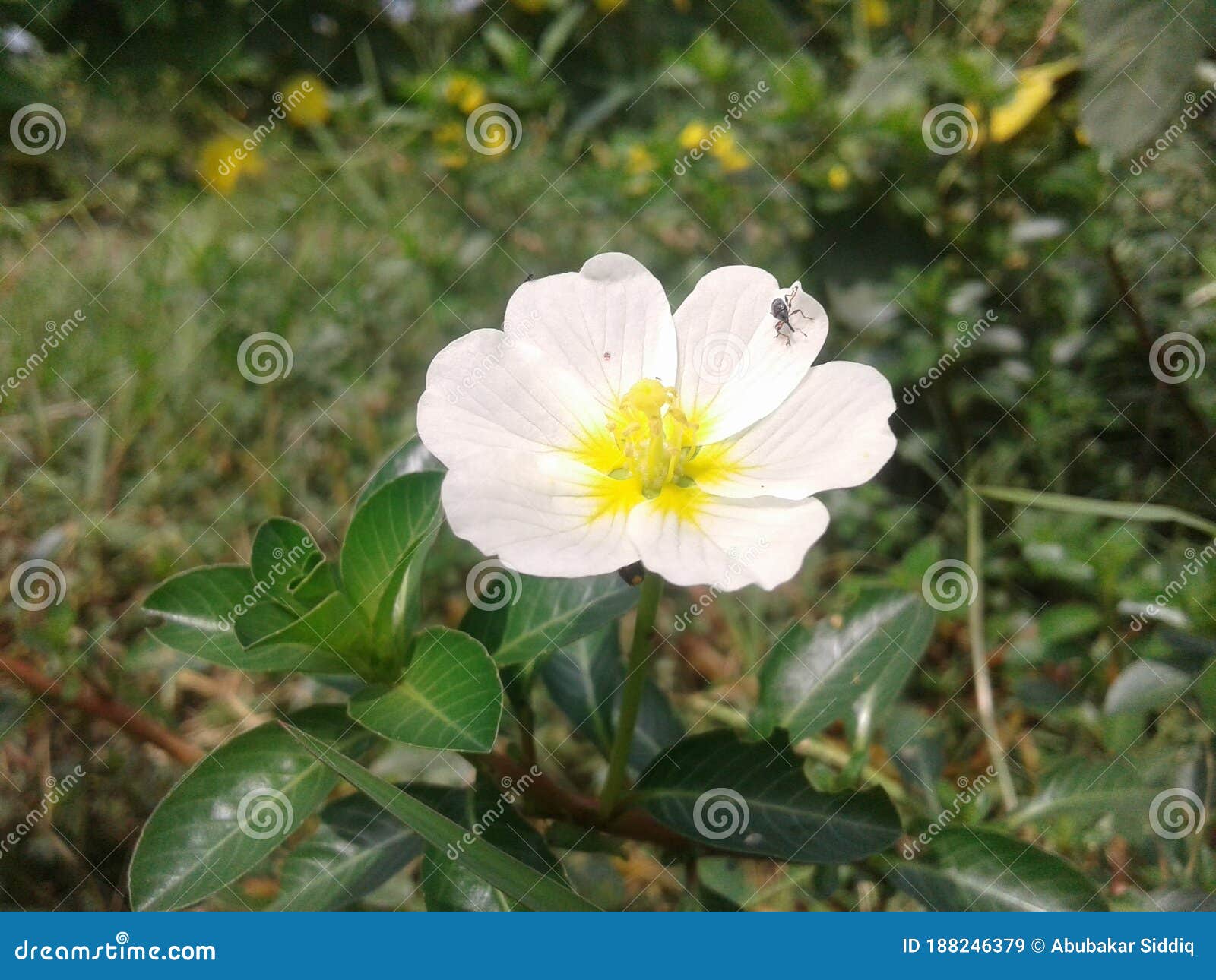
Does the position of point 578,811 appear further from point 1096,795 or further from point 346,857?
point 1096,795

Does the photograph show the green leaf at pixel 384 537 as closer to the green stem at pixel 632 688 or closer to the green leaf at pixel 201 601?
the green leaf at pixel 201 601

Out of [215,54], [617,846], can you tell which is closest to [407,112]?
[215,54]

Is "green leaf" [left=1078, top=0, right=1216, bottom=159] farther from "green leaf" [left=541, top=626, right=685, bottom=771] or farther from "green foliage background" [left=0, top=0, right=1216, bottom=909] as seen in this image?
"green leaf" [left=541, top=626, right=685, bottom=771]

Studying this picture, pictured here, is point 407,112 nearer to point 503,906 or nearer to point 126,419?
point 126,419
